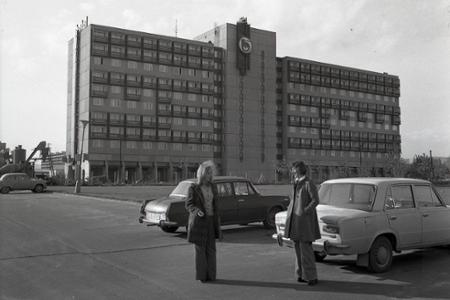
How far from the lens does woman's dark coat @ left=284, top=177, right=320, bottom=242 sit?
23.4ft

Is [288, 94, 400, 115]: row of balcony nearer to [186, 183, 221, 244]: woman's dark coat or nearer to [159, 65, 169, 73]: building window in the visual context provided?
[159, 65, 169, 73]: building window

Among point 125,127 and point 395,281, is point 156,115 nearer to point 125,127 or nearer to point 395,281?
point 125,127

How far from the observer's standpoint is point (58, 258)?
30.3 ft

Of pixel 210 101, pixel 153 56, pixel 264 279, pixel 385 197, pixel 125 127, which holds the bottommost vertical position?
pixel 264 279

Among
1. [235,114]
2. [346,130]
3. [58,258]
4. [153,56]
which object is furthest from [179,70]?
[58,258]

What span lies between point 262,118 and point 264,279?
4215 inches

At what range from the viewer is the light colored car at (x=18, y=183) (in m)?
36.4

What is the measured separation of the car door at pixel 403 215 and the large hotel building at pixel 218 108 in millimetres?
72669

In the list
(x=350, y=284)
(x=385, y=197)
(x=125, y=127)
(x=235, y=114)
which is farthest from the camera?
(x=235, y=114)

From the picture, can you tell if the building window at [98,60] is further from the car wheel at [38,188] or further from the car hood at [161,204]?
the car hood at [161,204]

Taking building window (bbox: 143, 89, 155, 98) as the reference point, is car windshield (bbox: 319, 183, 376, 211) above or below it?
below

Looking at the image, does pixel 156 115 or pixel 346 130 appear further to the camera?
pixel 346 130

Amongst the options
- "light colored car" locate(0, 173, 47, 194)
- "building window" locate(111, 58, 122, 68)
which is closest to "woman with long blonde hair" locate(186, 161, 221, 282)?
"light colored car" locate(0, 173, 47, 194)

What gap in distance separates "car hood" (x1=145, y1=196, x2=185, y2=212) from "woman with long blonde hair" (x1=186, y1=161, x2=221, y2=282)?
5.23 metres
